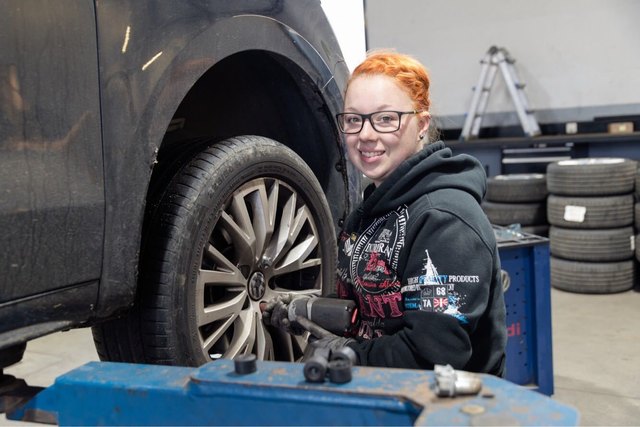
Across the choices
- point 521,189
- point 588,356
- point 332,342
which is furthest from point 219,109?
point 521,189

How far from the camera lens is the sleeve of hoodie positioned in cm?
145

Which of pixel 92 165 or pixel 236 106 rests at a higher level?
Answer: pixel 236 106

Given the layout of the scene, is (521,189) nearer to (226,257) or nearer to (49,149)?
(226,257)

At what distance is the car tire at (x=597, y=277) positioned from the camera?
17.1ft

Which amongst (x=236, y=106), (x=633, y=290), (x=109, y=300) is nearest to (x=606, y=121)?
(x=633, y=290)

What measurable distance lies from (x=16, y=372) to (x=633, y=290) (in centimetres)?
429

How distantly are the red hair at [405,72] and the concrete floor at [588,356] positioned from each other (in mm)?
1919

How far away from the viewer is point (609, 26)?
6.54m

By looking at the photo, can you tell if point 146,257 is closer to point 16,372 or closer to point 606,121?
point 16,372

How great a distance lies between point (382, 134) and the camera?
1691 millimetres

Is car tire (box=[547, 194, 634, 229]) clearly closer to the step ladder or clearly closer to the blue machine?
the step ladder

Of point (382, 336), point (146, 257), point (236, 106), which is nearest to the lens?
point (382, 336)

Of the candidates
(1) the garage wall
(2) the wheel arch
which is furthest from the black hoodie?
(1) the garage wall

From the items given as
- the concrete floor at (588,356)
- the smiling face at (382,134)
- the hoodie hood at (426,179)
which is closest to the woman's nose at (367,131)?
the smiling face at (382,134)
